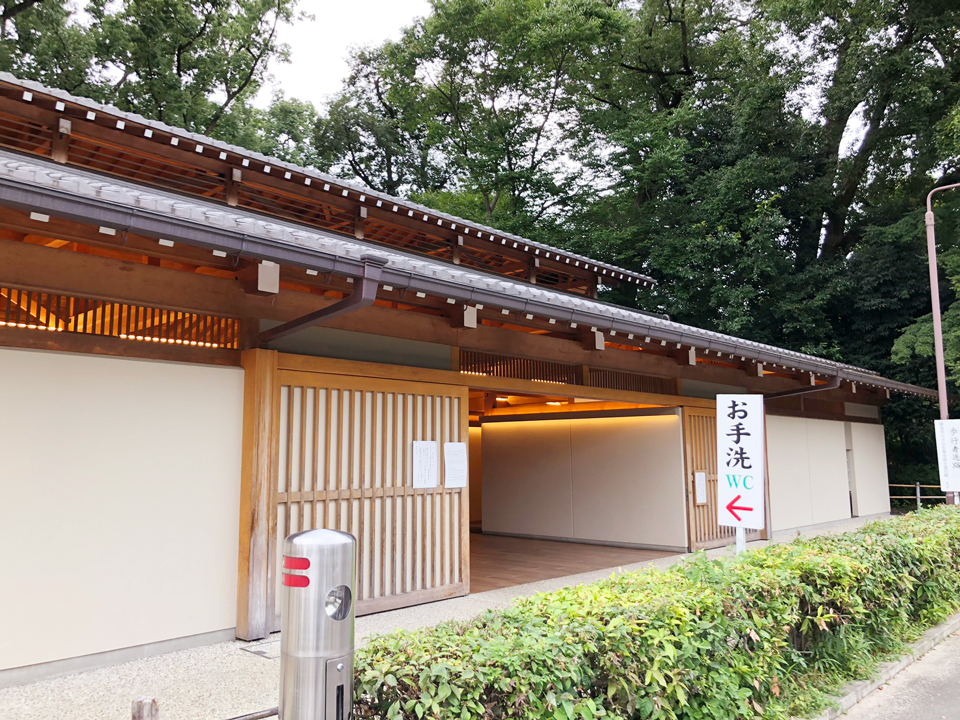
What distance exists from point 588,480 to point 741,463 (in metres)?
6.29

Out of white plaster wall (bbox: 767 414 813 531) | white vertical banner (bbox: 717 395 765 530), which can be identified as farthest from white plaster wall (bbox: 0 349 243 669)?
white plaster wall (bbox: 767 414 813 531)

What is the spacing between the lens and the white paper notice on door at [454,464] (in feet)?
22.2

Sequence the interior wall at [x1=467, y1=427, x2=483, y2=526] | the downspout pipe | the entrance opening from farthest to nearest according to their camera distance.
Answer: the interior wall at [x1=467, y1=427, x2=483, y2=526] < the entrance opening < the downspout pipe

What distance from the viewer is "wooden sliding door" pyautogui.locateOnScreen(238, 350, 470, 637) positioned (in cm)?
546

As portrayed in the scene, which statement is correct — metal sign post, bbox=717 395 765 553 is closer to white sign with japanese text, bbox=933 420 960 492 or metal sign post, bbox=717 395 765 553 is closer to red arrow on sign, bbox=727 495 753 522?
red arrow on sign, bbox=727 495 753 522

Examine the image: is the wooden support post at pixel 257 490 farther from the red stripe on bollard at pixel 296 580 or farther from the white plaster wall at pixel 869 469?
the white plaster wall at pixel 869 469

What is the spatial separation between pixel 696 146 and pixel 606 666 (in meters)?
20.4

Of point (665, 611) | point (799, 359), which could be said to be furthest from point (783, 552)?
point (799, 359)

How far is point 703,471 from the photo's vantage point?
34.5ft

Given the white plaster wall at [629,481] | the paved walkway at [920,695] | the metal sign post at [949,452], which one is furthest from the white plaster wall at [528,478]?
the paved walkway at [920,695]

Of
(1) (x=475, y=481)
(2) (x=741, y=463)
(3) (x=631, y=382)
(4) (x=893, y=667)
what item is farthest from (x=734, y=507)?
(1) (x=475, y=481)

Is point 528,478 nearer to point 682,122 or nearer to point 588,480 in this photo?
point 588,480

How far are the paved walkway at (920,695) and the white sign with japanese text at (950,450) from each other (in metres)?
5.06

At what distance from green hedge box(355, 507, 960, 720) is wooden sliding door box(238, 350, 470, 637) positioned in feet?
8.39
